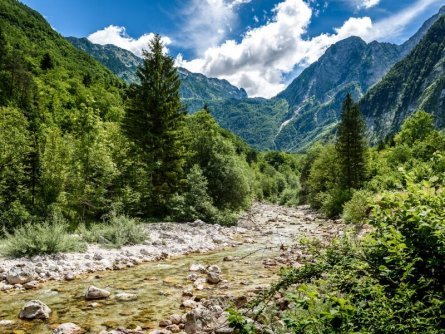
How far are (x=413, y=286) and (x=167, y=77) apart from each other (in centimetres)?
3363

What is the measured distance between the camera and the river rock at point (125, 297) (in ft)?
36.5

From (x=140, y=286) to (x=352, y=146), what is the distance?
134 feet

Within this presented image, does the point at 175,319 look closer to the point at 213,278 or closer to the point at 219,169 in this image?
the point at 213,278

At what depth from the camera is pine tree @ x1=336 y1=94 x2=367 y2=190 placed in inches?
1871

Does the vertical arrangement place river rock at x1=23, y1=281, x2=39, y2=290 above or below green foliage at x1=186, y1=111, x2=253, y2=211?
below

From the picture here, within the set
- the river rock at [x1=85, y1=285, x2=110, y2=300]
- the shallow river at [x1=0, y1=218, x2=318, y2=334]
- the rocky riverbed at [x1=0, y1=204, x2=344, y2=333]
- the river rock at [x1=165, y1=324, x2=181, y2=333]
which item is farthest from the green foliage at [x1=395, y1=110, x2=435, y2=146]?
the river rock at [x1=165, y1=324, x2=181, y2=333]

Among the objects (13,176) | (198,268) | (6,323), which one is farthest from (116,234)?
(6,323)

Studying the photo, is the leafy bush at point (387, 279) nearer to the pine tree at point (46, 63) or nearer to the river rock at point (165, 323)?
the river rock at point (165, 323)

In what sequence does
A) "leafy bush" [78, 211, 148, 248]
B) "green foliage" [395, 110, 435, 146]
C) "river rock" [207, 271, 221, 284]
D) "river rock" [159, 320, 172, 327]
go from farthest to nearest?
"green foliage" [395, 110, 435, 146] < "leafy bush" [78, 211, 148, 248] < "river rock" [207, 271, 221, 284] < "river rock" [159, 320, 172, 327]

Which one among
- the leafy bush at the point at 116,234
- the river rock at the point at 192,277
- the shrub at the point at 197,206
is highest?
the shrub at the point at 197,206

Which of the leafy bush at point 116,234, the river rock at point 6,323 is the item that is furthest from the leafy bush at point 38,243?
the river rock at point 6,323

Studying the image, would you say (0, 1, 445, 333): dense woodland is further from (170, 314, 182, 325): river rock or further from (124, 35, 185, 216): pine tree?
(170, 314, 182, 325): river rock

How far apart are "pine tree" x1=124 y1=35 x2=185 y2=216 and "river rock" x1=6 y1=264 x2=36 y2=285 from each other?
17.8m

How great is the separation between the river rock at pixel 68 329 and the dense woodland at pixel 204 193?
14.7 feet
